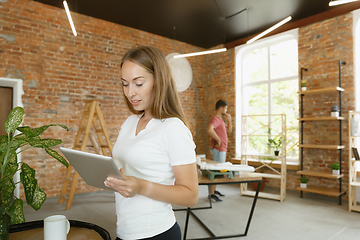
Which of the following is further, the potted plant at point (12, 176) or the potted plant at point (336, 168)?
the potted plant at point (336, 168)

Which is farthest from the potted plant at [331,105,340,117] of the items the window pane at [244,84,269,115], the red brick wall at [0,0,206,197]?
the red brick wall at [0,0,206,197]

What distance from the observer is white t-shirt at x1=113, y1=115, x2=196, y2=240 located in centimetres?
97

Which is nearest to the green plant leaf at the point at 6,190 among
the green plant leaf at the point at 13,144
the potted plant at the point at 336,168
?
the green plant leaf at the point at 13,144

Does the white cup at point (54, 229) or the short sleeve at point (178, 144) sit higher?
the short sleeve at point (178, 144)

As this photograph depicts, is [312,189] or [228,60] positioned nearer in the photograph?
[312,189]

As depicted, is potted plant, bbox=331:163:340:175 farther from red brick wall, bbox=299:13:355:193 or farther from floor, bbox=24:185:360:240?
floor, bbox=24:185:360:240

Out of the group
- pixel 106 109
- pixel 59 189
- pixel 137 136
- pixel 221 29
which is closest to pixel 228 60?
pixel 221 29

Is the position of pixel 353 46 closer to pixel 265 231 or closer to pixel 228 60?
pixel 228 60

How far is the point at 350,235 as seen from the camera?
2986 mm

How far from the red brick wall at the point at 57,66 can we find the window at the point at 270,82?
2949 mm

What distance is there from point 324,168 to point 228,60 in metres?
3.42

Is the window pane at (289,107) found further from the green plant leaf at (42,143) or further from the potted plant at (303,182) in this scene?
the green plant leaf at (42,143)

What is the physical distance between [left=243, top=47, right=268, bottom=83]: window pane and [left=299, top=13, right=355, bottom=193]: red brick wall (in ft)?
3.29

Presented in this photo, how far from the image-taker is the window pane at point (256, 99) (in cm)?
592
